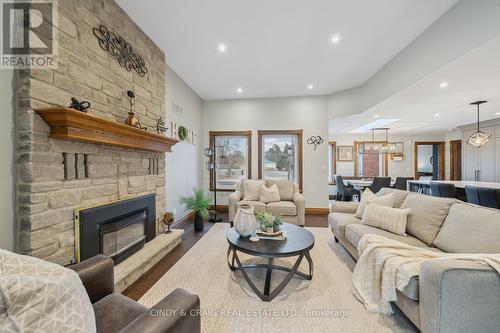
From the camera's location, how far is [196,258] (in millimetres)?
2701

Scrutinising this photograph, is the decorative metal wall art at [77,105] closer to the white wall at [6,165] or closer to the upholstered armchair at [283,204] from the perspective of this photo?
the white wall at [6,165]

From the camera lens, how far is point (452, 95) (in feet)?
11.4

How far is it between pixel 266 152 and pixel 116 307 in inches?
179

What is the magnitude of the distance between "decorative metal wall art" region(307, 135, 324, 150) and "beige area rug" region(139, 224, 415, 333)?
3034 mm

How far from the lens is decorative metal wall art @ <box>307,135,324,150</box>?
201 inches

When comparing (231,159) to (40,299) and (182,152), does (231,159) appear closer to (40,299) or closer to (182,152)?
(182,152)

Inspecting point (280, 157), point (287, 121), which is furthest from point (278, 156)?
point (287, 121)

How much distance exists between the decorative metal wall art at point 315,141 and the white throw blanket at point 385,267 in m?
3.39

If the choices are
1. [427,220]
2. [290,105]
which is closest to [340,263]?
[427,220]

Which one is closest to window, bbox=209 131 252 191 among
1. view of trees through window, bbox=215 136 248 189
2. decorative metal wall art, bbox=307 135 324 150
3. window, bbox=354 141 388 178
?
view of trees through window, bbox=215 136 248 189

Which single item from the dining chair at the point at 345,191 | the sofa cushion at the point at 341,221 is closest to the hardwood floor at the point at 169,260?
the sofa cushion at the point at 341,221

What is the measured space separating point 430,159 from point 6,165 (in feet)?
37.0

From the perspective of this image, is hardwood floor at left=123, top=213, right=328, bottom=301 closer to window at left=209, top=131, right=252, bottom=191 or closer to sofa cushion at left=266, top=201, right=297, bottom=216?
sofa cushion at left=266, top=201, right=297, bottom=216

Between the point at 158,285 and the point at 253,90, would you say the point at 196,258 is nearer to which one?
the point at 158,285
